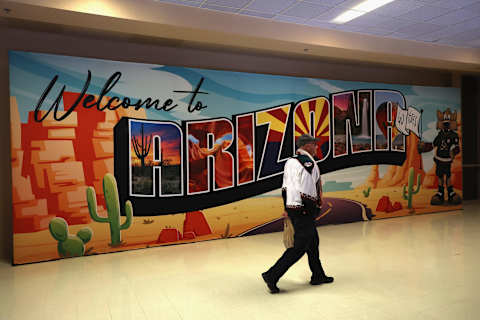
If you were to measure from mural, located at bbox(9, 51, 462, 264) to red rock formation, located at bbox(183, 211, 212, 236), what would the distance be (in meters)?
0.02

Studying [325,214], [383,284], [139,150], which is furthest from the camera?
[325,214]

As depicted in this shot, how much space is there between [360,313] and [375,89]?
5.22 metres

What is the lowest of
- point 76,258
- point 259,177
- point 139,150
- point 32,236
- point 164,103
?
point 76,258

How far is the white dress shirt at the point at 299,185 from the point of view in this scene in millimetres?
3699

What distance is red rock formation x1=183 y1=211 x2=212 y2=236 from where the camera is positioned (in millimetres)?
5840

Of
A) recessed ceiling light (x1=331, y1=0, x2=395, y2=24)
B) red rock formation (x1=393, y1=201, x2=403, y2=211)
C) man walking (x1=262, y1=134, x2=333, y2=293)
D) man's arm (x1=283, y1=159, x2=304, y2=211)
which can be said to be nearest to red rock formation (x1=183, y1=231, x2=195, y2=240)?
man walking (x1=262, y1=134, x2=333, y2=293)

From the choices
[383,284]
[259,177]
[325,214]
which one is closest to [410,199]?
[325,214]

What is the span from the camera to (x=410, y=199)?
7789 mm

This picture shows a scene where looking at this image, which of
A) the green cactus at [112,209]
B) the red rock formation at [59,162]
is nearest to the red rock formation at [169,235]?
the green cactus at [112,209]

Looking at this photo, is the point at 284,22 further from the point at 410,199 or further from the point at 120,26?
the point at 410,199

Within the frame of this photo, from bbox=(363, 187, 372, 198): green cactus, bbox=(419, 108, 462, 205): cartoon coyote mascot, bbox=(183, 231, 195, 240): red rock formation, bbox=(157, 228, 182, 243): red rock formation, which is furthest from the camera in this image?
bbox=(419, 108, 462, 205): cartoon coyote mascot

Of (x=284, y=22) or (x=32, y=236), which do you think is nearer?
(x=32, y=236)

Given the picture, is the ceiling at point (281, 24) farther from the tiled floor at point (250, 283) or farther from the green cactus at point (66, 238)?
the tiled floor at point (250, 283)

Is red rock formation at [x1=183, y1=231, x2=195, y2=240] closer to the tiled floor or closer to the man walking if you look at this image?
the tiled floor
